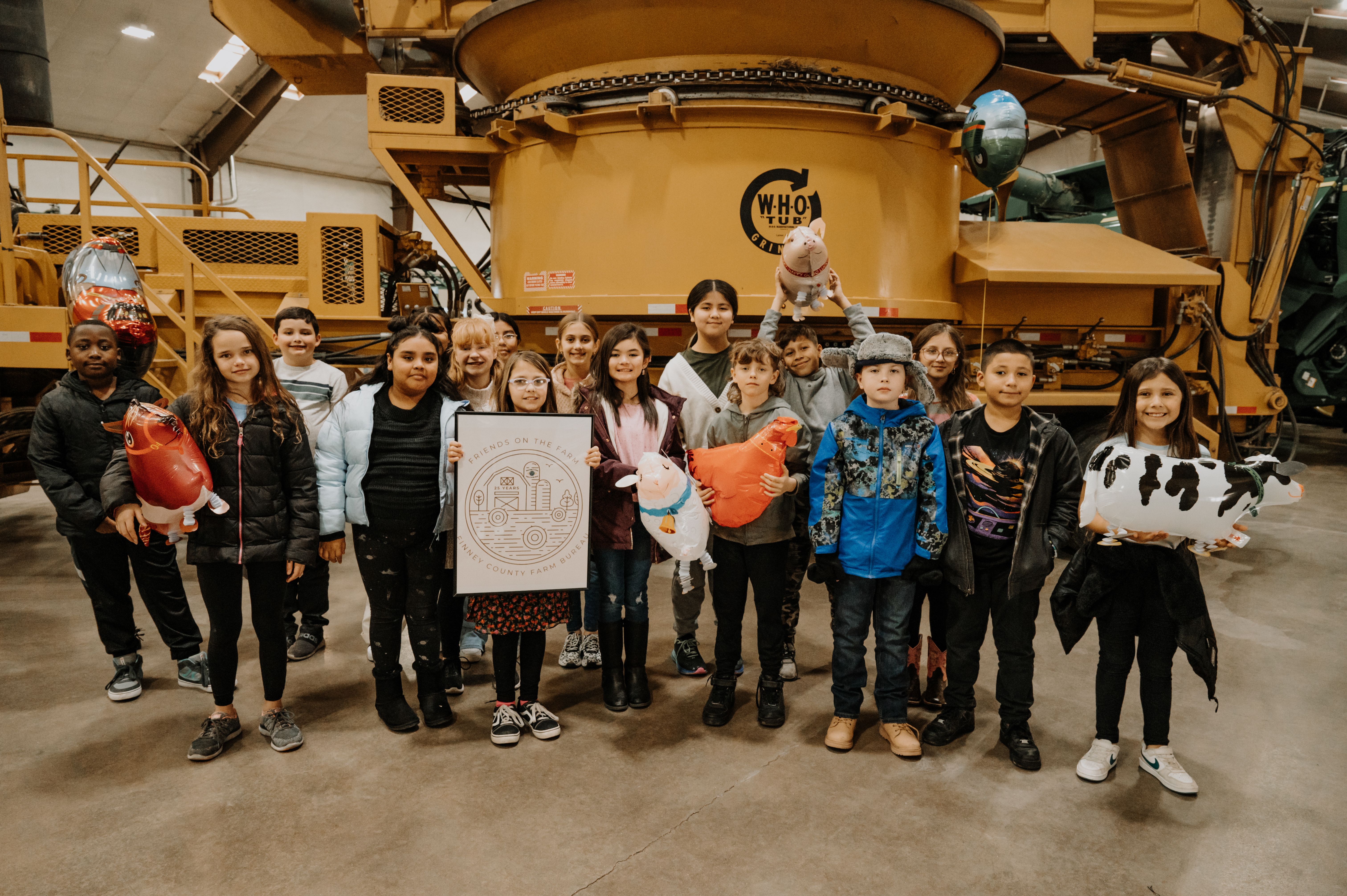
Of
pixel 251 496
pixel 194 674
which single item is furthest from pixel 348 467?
pixel 194 674

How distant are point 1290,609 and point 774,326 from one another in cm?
377

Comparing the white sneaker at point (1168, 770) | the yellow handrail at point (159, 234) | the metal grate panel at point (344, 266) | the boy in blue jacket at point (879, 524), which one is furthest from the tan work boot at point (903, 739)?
the metal grate panel at point (344, 266)

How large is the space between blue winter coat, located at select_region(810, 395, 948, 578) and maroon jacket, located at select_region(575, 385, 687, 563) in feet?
1.90

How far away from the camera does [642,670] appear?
3180mm

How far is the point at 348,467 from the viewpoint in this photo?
283 cm

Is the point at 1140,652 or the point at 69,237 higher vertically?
the point at 69,237

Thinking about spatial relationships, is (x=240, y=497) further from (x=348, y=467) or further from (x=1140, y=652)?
(x=1140, y=652)

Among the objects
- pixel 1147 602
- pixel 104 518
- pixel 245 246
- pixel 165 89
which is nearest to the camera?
pixel 1147 602

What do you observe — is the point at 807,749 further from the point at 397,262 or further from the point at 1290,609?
the point at 397,262

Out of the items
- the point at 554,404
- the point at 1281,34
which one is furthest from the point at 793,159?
the point at 1281,34

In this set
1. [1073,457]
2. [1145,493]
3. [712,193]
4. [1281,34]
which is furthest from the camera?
[1281,34]

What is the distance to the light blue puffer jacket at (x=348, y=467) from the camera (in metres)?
2.78

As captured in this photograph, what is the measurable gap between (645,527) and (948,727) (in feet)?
4.56

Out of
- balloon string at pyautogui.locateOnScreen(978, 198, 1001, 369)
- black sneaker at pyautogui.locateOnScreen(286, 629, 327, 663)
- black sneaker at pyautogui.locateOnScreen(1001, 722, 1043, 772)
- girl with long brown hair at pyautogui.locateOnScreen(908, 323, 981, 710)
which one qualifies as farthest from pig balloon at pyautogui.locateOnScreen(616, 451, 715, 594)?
balloon string at pyautogui.locateOnScreen(978, 198, 1001, 369)
